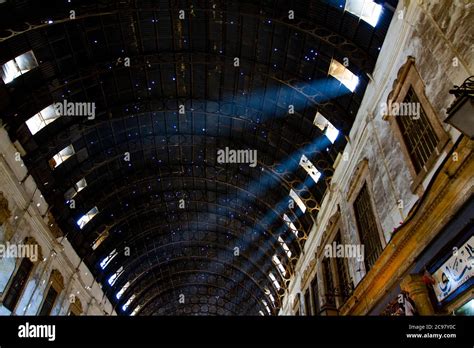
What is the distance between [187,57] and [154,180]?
1194 centimetres

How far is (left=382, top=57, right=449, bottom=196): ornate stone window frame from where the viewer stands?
8.59 m

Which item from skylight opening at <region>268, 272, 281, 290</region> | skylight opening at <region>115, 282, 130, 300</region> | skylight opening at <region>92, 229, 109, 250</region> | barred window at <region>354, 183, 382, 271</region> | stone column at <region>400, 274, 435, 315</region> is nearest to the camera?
stone column at <region>400, 274, 435, 315</region>

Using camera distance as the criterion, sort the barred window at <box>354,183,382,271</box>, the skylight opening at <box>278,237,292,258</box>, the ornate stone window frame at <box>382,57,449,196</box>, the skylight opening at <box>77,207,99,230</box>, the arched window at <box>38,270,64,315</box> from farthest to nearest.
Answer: the skylight opening at <box>278,237,292,258</box>, the skylight opening at <box>77,207,99,230</box>, the arched window at <box>38,270,64,315</box>, the barred window at <box>354,183,382,271</box>, the ornate stone window frame at <box>382,57,449,196</box>

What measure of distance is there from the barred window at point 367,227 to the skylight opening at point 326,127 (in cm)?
440

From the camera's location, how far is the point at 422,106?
965 cm

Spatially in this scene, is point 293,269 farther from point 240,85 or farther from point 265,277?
point 240,85

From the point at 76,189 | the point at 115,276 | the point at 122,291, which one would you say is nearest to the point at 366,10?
the point at 76,189

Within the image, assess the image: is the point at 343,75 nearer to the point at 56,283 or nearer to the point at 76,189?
the point at 76,189

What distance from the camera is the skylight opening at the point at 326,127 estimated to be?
1784 centimetres

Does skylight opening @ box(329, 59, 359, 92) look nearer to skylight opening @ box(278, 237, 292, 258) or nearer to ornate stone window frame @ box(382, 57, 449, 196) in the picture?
ornate stone window frame @ box(382, 57, 449, 196)

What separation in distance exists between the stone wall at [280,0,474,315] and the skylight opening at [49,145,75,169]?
52.5 ft

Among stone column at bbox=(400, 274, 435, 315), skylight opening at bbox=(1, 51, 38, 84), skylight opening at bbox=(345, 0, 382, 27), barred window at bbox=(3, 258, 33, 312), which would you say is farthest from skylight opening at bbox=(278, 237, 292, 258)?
skylight opening at bbox=(1, 51, 38, 84)

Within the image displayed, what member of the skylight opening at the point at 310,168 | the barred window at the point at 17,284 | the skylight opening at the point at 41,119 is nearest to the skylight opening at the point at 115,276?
the barred window at the point at 17,284
